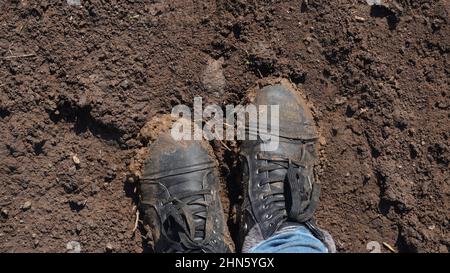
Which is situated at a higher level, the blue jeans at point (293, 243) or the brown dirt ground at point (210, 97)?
the brown dirt ground at point (210, 97)

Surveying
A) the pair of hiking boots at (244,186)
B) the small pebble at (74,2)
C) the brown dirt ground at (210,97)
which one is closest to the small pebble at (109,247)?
the brown dirt ground at (210,97)

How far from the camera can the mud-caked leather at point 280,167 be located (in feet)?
6.62

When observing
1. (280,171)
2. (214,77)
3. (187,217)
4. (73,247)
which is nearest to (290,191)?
(280,171)

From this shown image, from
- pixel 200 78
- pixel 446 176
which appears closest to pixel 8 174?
pixel 200 78

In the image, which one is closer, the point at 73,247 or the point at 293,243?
the point at 293,243

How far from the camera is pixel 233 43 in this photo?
2.06 metres

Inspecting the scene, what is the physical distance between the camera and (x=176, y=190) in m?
2.03

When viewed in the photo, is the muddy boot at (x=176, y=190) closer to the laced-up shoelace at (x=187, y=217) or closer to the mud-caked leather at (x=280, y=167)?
the laced-up shoelace at (x=187, y=217)

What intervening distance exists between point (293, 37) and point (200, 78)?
15.7 inches

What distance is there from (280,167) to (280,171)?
0.6 inches

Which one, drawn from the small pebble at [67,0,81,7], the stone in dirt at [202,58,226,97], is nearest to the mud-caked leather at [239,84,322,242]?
the stone in dirt at [202,58,226,97]

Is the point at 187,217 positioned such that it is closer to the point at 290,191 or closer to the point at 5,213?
the point at 290,191

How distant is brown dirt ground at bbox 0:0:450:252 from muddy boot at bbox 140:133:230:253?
100 millimetres
